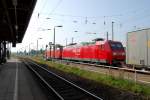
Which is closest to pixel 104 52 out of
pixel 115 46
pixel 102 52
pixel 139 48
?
pixel 102 52

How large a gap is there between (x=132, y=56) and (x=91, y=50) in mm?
15915

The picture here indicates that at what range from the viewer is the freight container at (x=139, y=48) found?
79.6 ft

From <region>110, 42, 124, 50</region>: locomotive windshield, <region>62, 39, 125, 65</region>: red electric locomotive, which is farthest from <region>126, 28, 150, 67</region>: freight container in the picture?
<region>110, 42, 124, 50</region>: locomotive windshield

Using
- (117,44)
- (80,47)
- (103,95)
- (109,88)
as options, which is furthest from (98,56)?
(103,95)

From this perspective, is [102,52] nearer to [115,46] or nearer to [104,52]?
[104,52]

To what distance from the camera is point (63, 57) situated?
6544 centimetres

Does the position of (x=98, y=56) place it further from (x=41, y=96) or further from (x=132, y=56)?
(x=41, y=96)

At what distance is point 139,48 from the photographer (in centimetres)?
2536

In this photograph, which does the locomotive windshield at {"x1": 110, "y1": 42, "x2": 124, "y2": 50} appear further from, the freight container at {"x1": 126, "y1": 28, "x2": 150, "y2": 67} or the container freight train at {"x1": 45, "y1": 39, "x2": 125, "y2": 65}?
the freight container at {"x1": 126, "y1": 28, "x2": 150, "y2": 67}

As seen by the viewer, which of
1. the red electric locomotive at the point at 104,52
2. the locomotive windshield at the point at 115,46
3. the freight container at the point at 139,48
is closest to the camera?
the freight container at the point at 139,48

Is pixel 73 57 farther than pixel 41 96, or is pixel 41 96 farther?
pixel 73 57

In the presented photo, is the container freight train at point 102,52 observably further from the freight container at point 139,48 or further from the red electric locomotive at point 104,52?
the freight container at point 139,48

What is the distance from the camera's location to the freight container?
24.3 meters

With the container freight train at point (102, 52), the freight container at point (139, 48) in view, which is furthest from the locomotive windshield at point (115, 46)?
the freight container at point (139, 48)
